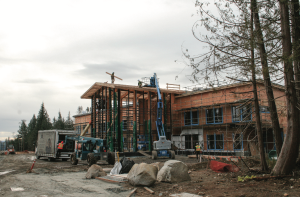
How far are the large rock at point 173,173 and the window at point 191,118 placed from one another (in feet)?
62.6

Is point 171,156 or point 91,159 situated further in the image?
point 171,156

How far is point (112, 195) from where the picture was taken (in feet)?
29.5

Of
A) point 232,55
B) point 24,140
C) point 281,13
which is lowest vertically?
point 24,140

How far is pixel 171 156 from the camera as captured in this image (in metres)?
23.5

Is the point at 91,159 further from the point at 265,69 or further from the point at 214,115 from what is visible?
the point at 214,115

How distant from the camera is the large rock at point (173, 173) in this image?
10.8m

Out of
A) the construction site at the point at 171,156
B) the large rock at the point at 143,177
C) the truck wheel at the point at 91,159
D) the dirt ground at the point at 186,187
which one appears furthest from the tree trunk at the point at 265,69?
the truck wheel at the point at 91,159

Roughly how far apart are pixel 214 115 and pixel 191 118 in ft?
9.54

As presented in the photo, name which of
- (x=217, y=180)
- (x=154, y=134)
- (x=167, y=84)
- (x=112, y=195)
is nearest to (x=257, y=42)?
(x=217, y=180)

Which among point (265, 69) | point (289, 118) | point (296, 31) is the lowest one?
point (289, 118)

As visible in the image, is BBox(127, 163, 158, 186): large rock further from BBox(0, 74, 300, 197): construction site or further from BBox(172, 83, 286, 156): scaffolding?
BBox(172, 83, 286, 156): scaffolding

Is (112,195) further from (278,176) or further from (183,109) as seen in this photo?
(183,109)

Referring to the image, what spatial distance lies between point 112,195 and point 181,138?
885 inches

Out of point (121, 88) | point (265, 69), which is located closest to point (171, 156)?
point (121, 88)
